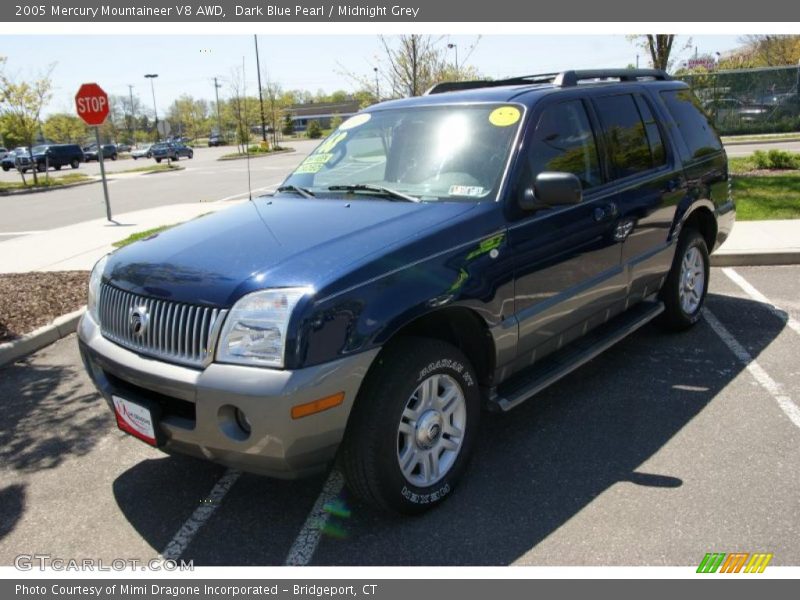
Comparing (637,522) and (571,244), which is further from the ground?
(571,244)

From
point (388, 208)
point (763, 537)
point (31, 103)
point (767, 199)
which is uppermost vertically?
point (31, 103)

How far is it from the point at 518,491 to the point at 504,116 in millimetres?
2028

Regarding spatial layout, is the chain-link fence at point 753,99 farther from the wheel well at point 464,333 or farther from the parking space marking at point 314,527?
the parking space marking at point 314,527

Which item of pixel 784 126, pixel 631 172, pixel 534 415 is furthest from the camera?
pixel 784 126

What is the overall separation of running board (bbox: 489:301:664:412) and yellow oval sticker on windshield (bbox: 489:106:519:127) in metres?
1.40

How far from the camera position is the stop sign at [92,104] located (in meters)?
13.1

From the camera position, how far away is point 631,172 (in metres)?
4.54

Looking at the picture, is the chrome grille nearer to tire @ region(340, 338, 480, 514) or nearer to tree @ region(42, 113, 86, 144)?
tire @ region(340, 338, 480, 514)

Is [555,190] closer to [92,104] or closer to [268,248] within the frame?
[268,248]

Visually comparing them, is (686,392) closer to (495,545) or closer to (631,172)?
(631,172)

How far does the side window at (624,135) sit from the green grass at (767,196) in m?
5.49

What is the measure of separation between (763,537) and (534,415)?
1.53 metres

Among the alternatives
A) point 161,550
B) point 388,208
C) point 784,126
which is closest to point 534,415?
point 388,208

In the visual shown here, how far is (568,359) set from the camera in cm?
406
